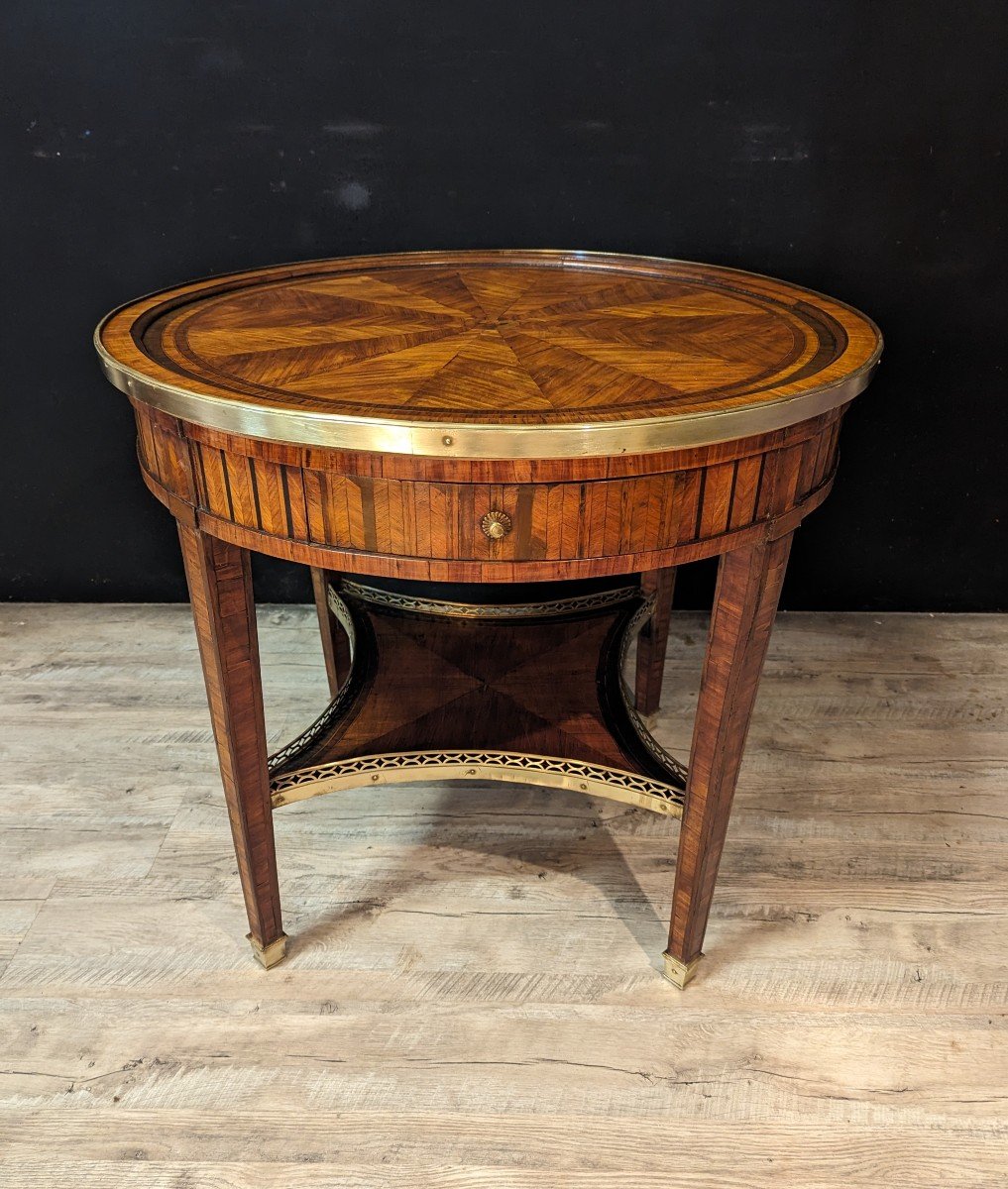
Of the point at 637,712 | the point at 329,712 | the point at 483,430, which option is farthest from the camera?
the point at 637,712

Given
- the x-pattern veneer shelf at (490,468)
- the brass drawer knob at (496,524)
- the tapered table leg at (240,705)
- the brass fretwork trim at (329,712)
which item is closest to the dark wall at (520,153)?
the x-pattern veneer shelf at (490,468)

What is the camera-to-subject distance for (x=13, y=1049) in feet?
4.53

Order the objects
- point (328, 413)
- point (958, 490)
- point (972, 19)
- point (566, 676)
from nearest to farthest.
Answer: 1. point (328, 413)
2. point (566, 676)
3. point (972, 19)
4. point (958, 490)

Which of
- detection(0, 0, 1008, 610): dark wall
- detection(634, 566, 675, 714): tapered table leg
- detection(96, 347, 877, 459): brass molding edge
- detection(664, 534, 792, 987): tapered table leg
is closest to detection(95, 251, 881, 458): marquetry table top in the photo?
detection(96, 347, 877, 459): brass molding edge

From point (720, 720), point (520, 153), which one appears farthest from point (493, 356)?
point (520, 153)

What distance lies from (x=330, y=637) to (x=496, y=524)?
1.08 meters

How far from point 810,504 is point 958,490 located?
139 centimetres

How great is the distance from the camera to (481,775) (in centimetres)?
155

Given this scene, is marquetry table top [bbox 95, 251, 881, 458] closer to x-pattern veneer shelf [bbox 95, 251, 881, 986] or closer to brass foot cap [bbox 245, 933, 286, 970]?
x-pattern veneer shelf [bbox 95, 251, 881, 986]

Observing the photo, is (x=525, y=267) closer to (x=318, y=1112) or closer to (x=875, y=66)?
(x=875, y=66)

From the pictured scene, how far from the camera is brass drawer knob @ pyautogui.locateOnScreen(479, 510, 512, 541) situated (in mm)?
1053

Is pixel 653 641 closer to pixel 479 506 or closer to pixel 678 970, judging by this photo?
pixel 678 970

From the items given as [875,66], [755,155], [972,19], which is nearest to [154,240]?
[755,155]

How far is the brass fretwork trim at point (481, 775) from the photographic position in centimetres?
148
